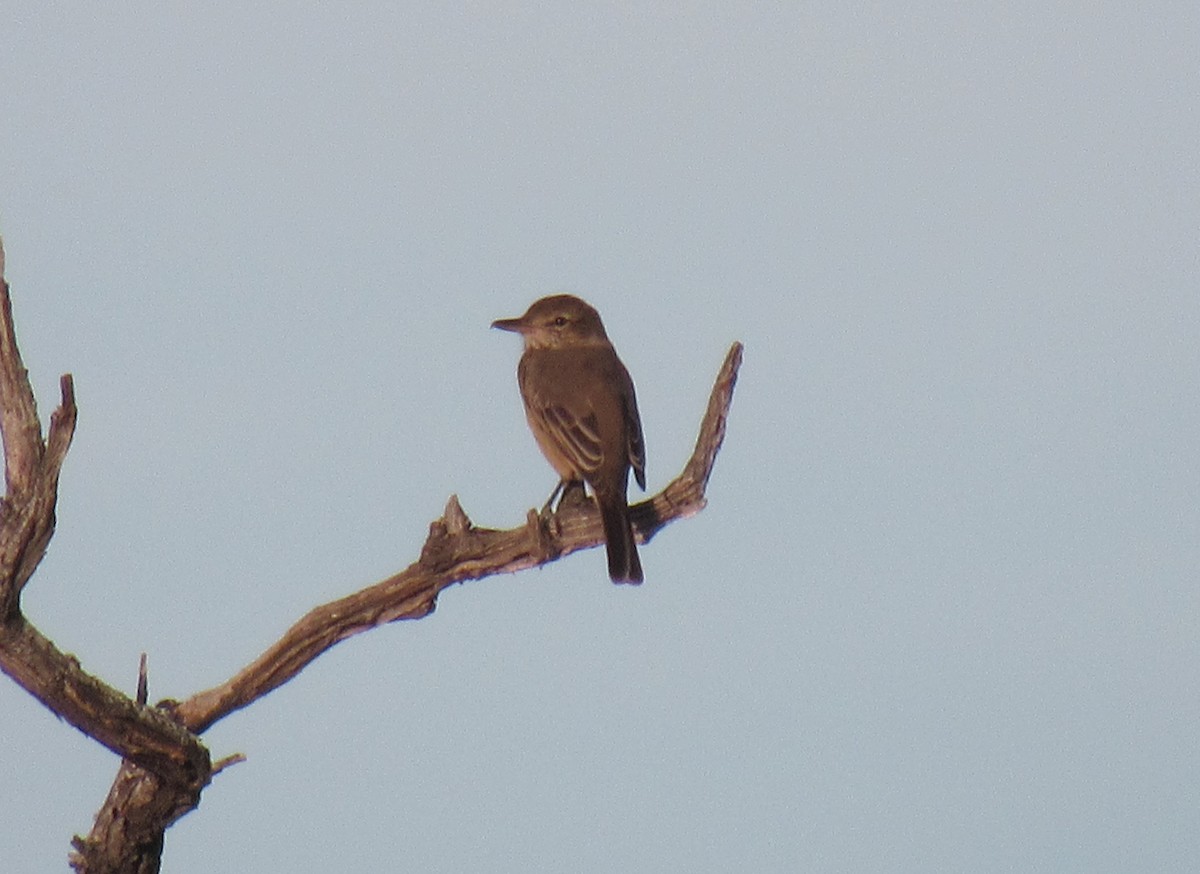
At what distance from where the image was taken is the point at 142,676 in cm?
813

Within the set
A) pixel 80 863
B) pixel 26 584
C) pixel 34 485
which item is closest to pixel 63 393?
pixel 34 485

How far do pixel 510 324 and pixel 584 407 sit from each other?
1678mm

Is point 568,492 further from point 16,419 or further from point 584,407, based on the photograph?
point 16,419

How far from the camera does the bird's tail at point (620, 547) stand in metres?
9.45

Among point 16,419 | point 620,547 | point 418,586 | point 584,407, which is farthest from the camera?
point 584,407

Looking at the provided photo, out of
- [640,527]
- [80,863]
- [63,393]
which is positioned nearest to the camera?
[63,393]

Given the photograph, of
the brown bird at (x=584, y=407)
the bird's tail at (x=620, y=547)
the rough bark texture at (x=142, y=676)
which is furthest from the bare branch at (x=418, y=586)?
the brown bird at (x=584, y=407)

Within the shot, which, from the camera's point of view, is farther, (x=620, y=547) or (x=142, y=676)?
(x=620, y=547)

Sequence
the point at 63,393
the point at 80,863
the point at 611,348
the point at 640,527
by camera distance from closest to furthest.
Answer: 1. the point at 63,393
2. the point at 80,863
3. the point at 640,527
4. the point at 611,348

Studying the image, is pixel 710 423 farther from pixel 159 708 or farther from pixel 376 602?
pixel 159 708

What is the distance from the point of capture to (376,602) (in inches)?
327

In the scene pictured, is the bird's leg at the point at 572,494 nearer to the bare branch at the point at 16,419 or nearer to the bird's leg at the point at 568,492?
the bird's leg at the point at 568,492

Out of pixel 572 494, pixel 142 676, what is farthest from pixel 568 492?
pixel 142 676

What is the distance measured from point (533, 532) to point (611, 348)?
10.5 feet
